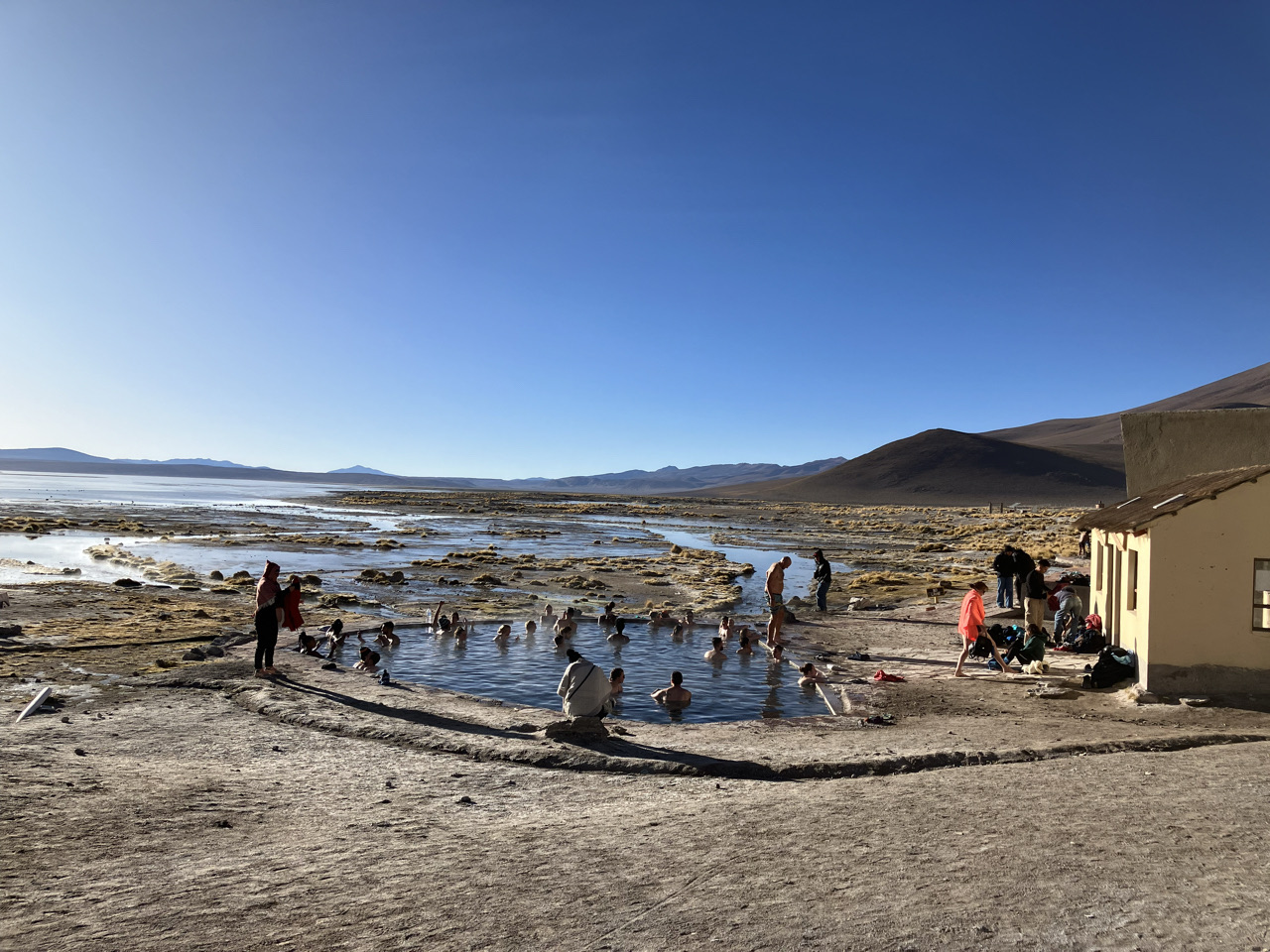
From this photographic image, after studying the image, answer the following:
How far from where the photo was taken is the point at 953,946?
469 centimetres

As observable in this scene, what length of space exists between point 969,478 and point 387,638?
571ft

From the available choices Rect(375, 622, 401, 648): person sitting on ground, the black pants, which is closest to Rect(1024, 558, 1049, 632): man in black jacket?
Rect(375, 622, 401, 648): person sitting on ground

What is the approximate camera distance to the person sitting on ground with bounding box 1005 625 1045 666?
14305mm

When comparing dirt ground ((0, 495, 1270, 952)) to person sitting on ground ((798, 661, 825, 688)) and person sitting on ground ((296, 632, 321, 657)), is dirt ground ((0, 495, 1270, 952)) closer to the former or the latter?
person sitting on ground ((798, 661, 825, 688))

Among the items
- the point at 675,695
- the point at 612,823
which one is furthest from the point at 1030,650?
the point at 612,823

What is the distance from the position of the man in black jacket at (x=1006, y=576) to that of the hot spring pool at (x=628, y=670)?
7.66 metres

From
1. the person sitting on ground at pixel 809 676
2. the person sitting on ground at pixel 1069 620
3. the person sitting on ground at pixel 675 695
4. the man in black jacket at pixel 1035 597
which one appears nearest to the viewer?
the person sitting on ground at pixel 675 695

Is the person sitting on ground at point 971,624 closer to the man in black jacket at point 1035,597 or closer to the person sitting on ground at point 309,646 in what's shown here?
the man in black jacket at point 1035,597

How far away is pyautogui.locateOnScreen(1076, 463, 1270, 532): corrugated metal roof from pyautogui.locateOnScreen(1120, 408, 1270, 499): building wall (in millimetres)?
3836

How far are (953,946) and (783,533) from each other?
6513 cm

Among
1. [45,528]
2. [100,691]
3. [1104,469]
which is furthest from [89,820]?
[1104,469]

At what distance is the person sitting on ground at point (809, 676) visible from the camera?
46.3 feet

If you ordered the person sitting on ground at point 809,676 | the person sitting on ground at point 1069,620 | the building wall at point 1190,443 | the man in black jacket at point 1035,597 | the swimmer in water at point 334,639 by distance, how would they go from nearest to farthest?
the person sitting on ground at point 809,676, the swimmer in water at point 334,639, the person sitting on ground at point 1069,620, the man in black jacket at point 1035,597, the building wall at point 1190,443

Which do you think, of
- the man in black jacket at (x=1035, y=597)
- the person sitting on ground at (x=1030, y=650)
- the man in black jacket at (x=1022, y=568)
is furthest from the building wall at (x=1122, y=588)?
the man in black jacket at (x=1022, y=568)
